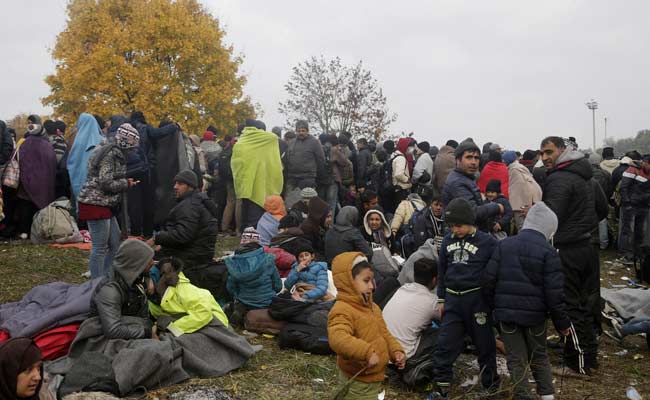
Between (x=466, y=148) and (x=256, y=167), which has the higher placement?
(x=466, y=148)

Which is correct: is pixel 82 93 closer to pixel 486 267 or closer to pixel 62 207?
pixel 62 207

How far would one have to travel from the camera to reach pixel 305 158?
1160 centimetres

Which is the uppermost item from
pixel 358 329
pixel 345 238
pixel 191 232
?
pixel 191 232

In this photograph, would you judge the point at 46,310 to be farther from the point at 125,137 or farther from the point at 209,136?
the point at 209,136

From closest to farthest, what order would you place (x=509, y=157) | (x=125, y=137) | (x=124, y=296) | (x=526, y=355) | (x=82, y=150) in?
1. (x=526, y=355)
2. (x=124, y=296)
3. (x=125, y=137)
4. (x=82, y=150)
5. (x=509, y=157)

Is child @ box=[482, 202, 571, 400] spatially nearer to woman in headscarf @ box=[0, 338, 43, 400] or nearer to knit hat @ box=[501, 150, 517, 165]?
woman in headscarf @ box=[0, 338, 43, 400]

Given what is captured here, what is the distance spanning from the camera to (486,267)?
528cm

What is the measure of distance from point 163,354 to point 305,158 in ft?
21.7

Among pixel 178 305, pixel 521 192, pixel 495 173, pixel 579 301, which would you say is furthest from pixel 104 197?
pixel 495 173

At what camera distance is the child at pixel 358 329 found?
4195 millimetres

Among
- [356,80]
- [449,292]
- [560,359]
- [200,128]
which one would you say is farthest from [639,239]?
[200,128]

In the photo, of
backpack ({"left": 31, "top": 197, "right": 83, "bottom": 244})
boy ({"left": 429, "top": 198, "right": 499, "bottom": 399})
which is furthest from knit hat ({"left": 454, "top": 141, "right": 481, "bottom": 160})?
backpack ({"left": 31, "top": 197, "right": 83, "bottom": 244})

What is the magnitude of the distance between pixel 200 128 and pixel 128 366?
101 ft

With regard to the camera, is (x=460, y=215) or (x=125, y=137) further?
(x=125, y=137)
